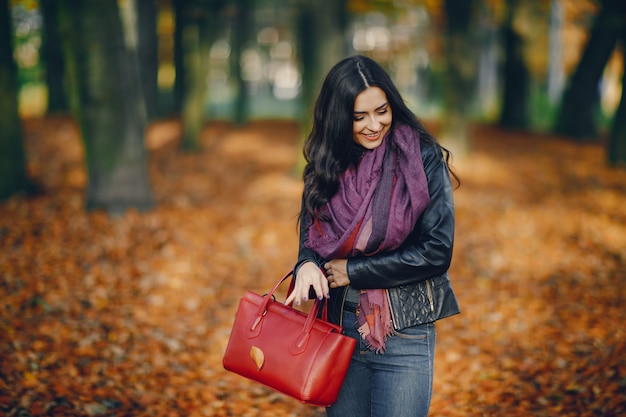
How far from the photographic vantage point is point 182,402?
4.34m

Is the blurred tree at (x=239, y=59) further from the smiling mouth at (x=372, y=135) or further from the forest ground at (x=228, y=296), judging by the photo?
the smiling mouth at (x=372, y=135)

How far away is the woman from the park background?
1207 millimetres

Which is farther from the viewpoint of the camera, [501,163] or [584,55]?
[584,55]

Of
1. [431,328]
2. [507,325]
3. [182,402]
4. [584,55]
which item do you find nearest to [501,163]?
[584,55]

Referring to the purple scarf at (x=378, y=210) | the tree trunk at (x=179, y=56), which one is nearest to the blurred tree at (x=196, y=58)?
the tree trunk at (x=179, y=56)

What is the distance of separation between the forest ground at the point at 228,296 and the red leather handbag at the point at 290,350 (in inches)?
81.1

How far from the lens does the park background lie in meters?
4.52

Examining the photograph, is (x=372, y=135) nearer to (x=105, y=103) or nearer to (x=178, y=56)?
(x=105, y=103)

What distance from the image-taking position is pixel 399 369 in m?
2.41

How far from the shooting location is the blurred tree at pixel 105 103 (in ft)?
26.3

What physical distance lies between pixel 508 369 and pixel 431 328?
2.79 meters

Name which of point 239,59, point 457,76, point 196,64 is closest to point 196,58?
point 196,64

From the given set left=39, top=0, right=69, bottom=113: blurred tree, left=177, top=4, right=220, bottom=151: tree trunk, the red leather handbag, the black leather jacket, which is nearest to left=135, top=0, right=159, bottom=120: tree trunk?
left=39, top=0, right=69, bottom=113: blurred tree

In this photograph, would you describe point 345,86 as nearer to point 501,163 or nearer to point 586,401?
point 586,401
